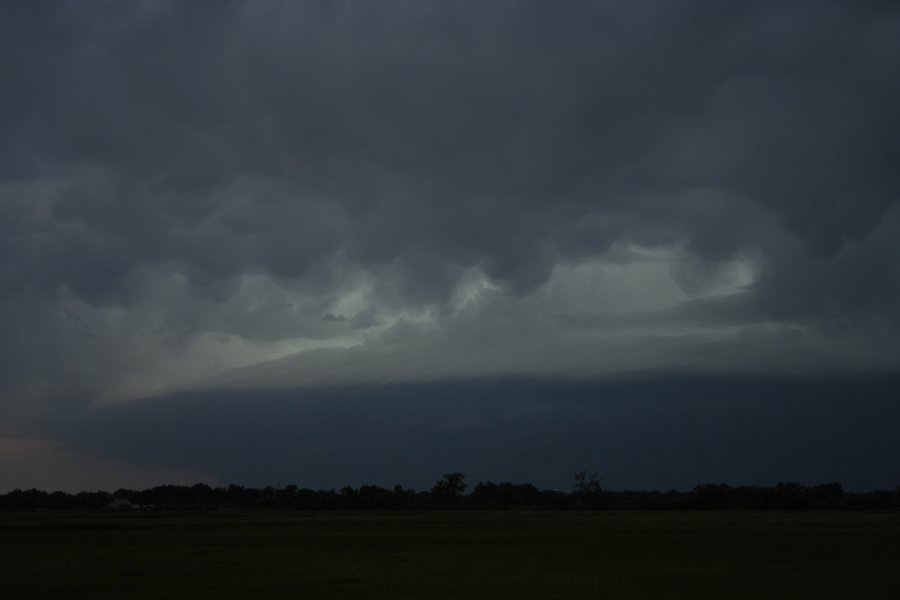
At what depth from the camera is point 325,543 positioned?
177ft

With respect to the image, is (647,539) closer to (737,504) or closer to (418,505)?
(737,504)

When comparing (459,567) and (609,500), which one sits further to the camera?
(609,500)

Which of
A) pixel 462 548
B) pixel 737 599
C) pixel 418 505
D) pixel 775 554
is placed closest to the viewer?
pixel 737 599

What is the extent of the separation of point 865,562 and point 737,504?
127 meters

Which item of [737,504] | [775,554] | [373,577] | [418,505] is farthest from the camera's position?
[418,505]

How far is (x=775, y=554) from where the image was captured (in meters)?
43.8

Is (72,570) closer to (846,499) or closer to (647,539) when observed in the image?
(647,539)

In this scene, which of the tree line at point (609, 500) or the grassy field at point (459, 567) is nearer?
the grassy field at point (459, 567)

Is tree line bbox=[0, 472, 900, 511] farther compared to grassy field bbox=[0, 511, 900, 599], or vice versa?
tree line bbox=[0, 472, 900, 511]

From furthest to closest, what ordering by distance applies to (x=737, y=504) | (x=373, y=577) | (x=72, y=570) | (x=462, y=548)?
(x=737, y=504) < (x=462, y=548) < (x=72, y=570) < (x=373, y=577)

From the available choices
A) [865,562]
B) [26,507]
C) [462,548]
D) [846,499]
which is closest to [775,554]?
[865,562]

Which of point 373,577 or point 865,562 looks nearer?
point 373,577

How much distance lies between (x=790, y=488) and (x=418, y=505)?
70775 millimetres

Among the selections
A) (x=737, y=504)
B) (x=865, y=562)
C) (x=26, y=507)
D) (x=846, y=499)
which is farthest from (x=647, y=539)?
(x=26, y=507)
